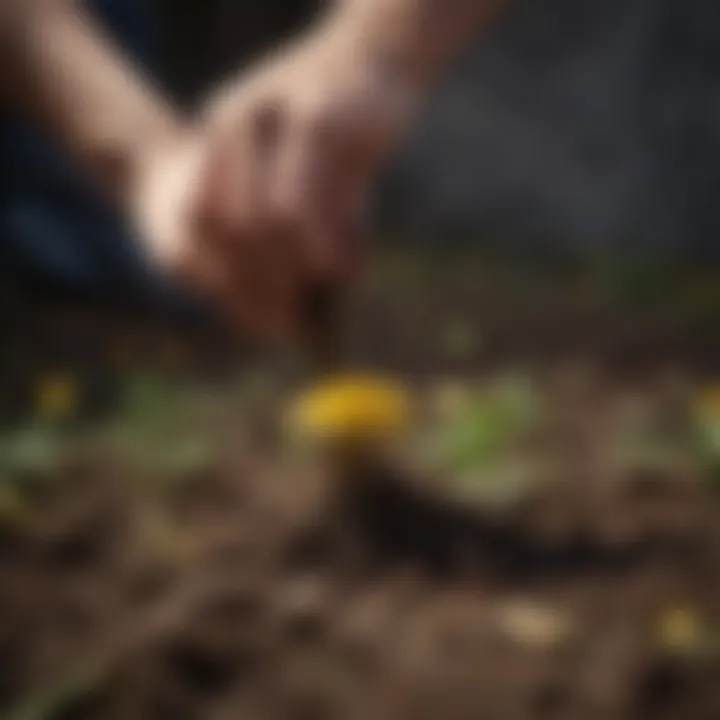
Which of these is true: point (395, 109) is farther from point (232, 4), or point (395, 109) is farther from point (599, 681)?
point (599, 681)

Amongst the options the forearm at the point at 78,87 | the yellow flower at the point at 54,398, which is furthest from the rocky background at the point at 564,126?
the yellow flower at the point at 54,398

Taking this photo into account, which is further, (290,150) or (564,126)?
(564,126)

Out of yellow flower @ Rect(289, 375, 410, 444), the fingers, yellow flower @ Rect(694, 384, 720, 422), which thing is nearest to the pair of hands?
the fingers

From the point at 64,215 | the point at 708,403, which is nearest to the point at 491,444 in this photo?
the point at 708,403

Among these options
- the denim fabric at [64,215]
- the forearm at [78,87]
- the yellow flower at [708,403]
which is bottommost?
the forearm at [78,87]

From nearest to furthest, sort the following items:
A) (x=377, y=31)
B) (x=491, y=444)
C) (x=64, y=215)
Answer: (x=377, y=31), (x=64, y=215), (x=491, y=444)

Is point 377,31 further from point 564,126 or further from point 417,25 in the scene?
point 564,126

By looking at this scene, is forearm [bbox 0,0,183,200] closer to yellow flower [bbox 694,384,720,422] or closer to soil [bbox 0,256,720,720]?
soil [bbox 0,256,720,720]

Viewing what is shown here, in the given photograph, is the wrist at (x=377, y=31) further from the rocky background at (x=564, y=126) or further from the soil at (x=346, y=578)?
the soil at (x=346, y=578)
